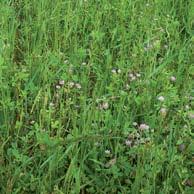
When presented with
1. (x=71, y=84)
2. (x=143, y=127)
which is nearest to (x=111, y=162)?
(x=143, y=127)

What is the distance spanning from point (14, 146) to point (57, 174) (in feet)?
0.69

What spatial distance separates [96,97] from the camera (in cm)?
233

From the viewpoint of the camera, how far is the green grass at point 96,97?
6.64 ft

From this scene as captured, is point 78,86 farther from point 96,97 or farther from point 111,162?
point 111,162

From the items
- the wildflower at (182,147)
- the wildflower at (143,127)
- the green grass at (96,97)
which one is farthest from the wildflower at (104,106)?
the wildflower at (182,147)

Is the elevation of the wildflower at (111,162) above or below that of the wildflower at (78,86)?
below

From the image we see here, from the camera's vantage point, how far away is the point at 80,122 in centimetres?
221

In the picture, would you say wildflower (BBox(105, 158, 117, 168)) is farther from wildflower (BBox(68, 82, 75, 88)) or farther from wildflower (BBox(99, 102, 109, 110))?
wildflower (BBox(68, 82, 75, 88))

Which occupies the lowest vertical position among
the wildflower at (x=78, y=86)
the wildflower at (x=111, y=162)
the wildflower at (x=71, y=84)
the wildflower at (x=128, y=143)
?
the wildflower at (x=111, y=162)

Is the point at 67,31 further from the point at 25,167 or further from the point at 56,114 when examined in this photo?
the point at 25,167

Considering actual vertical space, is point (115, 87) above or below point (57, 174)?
above

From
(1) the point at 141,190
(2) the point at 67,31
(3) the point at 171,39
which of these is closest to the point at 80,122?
(1) the point at 141,190

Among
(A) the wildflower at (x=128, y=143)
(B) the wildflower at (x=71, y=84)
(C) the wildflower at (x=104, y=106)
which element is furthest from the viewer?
(B) the wildflower at (x=71, y=84)

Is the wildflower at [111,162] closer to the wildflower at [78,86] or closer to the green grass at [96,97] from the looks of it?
the green grass at [96,97]
